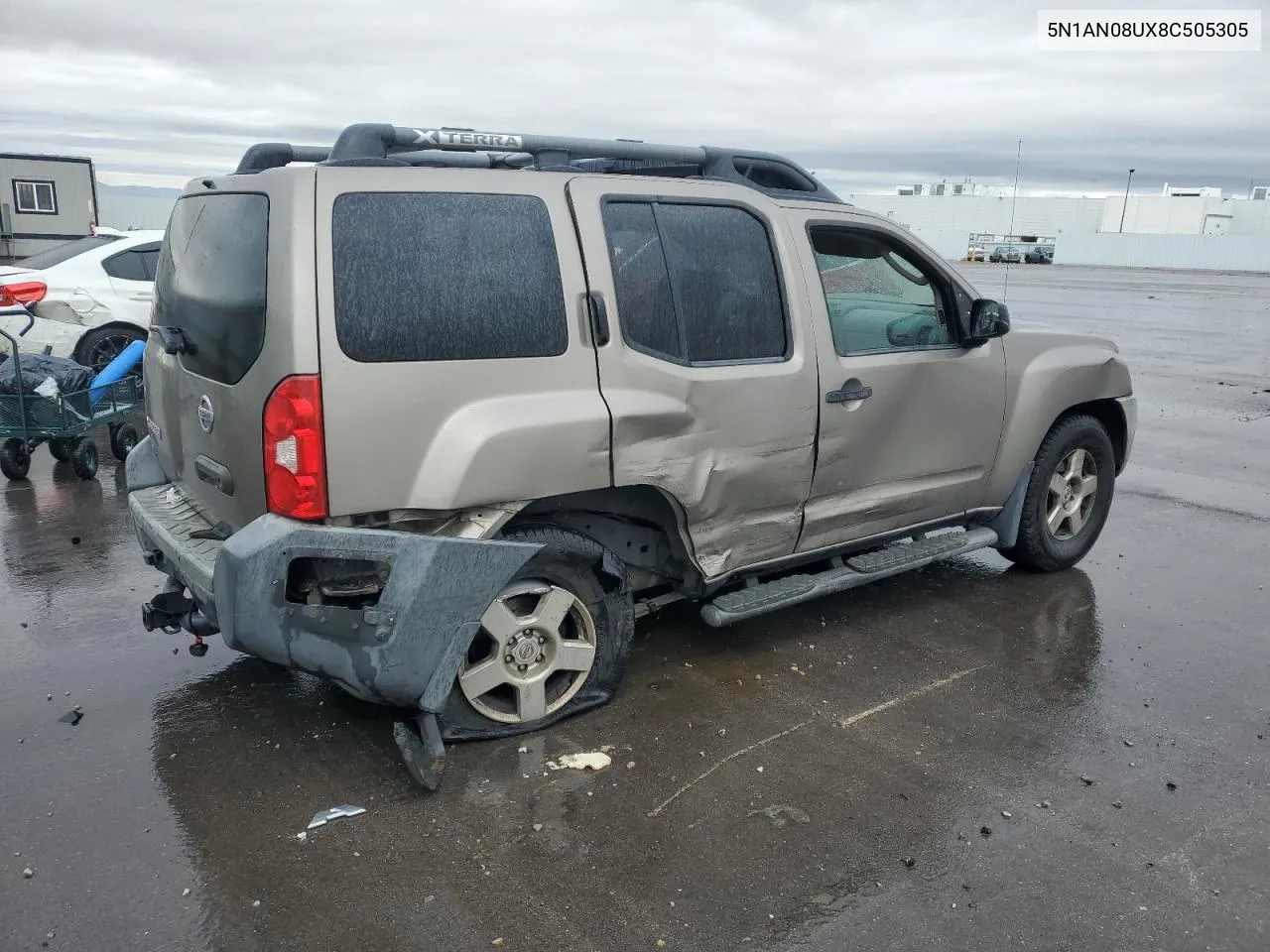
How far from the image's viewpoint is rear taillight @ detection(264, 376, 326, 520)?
10.3 feet

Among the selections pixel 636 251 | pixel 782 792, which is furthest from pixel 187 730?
pixel 636 251

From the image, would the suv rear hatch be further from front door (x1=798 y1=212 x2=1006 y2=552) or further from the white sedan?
the white sedan

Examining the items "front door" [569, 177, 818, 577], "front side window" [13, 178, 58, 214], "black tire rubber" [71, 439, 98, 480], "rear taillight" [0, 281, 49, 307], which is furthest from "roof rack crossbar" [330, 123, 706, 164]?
"front side window" [13, 178, 58, 214]

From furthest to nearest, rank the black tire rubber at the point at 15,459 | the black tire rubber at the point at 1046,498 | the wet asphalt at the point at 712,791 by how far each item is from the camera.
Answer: the black tire rubber at the point at 15,459, the black tire rubber at the point at 1046,498, the wet asphalt at the point at 712,791

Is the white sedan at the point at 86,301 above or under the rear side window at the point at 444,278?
under

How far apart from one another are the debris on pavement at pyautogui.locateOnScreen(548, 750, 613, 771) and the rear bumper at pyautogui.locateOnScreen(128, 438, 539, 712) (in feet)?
1.67

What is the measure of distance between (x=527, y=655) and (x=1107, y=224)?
91008 millimetres

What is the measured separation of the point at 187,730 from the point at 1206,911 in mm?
3479

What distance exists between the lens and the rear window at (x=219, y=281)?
331 centimetres

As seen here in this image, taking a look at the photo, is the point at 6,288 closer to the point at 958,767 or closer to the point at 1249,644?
the point at 958,767

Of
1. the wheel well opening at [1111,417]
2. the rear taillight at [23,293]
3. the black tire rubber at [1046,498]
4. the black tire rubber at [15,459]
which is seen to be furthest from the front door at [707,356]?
the rear taillight at [23,293]

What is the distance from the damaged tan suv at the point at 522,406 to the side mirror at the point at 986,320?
2 centimetres

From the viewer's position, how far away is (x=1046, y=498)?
551cm

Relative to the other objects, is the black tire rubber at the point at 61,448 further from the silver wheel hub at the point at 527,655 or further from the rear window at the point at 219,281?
the silver wheel hub at the point at 527,655
